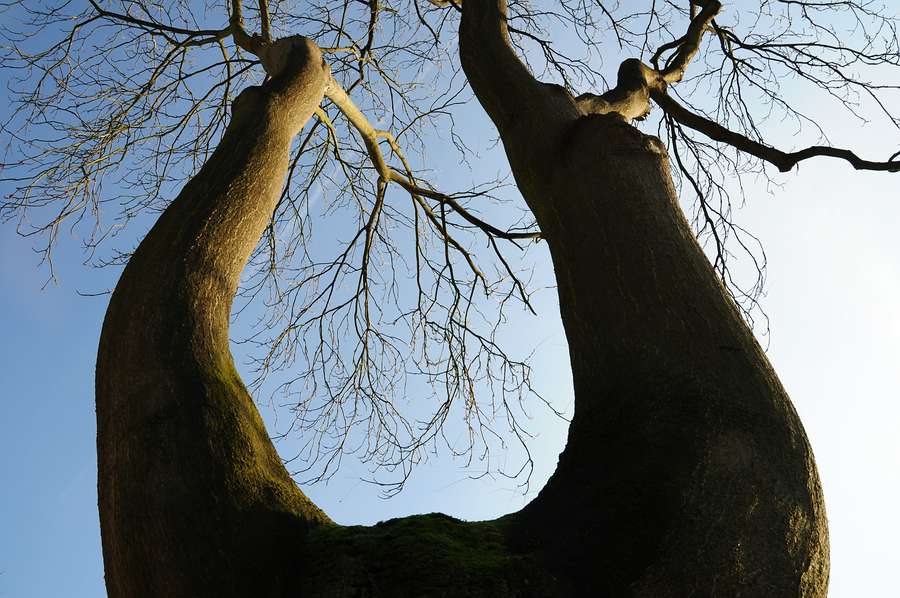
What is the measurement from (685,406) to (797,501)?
329mm

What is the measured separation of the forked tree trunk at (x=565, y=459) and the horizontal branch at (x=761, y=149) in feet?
4.92

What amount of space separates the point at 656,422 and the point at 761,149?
240 cm

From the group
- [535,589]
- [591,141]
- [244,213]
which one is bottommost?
[535,589]

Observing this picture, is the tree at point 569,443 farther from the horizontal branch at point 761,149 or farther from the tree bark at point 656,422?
the horizontal branch at point 761,149

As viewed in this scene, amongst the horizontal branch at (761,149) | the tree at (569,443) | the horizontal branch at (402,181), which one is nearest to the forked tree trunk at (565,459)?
the tree at (569,443)

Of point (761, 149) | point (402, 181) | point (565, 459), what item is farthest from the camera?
point (402, 181)

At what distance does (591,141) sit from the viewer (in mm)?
2676

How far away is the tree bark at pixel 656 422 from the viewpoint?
5.42 ft

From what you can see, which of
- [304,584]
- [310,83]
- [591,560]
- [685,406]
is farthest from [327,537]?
[310,83]

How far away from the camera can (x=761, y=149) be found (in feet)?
12.3

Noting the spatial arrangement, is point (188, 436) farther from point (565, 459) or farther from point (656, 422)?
point (656, 422)

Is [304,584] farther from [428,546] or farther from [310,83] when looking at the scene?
[310,83]

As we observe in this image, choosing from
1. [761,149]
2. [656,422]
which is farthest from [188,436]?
[761,149]

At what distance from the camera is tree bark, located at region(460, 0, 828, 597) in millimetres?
1652
